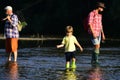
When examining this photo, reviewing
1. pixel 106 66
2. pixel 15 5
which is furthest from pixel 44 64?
pixel 15 5

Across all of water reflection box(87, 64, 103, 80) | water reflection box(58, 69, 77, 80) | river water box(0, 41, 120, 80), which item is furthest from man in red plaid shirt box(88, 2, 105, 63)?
water reflection box(58, 69, 77, 80)

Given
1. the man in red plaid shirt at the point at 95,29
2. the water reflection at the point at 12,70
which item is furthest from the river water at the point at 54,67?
the man in red plaid shirt at the point at 95,29

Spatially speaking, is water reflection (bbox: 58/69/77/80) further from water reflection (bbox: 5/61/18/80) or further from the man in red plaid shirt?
the man in red plaid shirt

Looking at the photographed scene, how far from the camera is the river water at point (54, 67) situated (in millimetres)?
15209

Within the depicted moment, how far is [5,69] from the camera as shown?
16.9 metres

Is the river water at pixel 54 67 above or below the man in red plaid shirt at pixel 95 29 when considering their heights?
below

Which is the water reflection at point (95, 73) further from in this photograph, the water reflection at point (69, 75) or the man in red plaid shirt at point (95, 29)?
the man in red plaid shirt at point (95, 29)

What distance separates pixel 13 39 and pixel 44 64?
169cm

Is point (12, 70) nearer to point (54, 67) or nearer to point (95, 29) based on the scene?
point (54, 67)

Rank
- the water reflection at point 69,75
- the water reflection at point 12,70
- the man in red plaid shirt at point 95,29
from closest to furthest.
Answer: the water reflection at point 69,75 → the water reflection at point 12,70 → the man in red plaid shirt at point 95,29

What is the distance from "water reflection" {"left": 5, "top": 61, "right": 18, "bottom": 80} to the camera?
15119mm

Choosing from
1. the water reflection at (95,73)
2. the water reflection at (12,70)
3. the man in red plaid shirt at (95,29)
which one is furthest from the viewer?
the man in red plaid shirt at (95,29)

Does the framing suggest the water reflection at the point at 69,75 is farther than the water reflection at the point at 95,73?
No

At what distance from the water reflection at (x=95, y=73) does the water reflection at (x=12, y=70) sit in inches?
70.2
